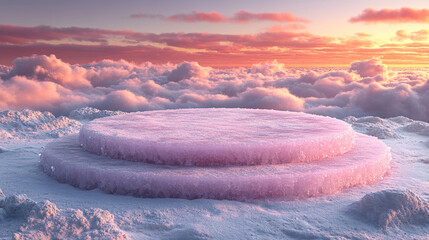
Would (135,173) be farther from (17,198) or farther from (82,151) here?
(82,151)

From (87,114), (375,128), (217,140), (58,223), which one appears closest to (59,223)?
(58,223)

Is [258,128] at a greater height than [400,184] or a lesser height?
greater

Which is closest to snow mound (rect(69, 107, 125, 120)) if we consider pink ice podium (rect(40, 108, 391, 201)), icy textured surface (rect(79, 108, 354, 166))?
icy textured surface (rect(79, 108, 354, 166))

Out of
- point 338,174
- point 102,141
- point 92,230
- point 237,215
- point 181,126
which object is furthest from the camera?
point 181,126

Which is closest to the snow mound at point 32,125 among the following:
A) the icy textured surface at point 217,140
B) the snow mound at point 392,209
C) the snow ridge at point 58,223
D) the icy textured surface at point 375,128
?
the icy textured surface at point 217,140

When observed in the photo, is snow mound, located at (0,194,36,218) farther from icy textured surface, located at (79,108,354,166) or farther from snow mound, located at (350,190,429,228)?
snow mound, located at (350,190,429,228)

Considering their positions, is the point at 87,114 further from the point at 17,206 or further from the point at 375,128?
the point at 17,206

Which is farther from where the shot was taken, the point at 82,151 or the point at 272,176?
the point at 82,151

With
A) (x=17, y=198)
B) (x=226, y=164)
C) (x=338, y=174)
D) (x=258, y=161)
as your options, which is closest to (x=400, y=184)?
(x=338, y=174)
